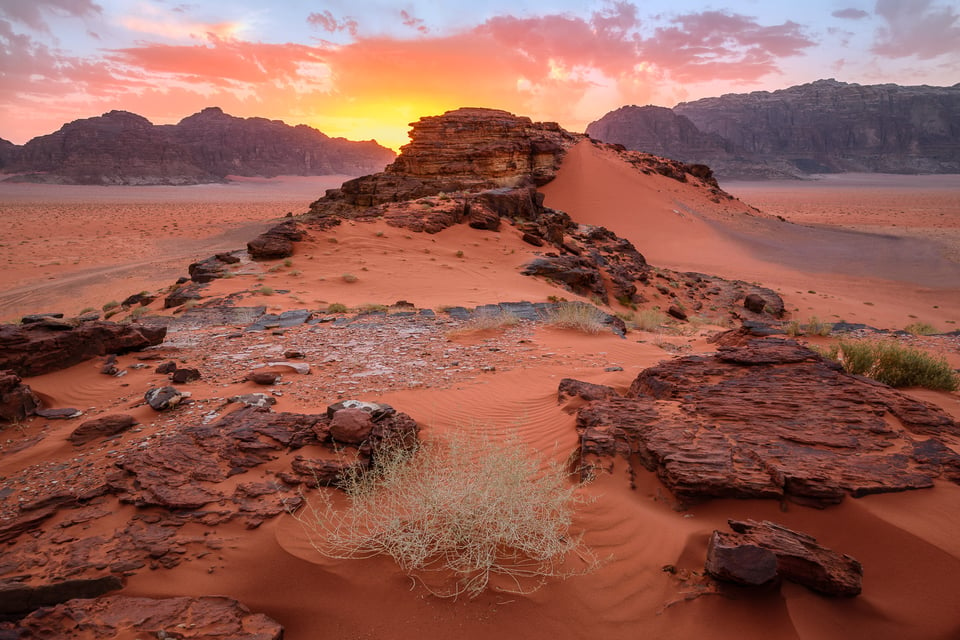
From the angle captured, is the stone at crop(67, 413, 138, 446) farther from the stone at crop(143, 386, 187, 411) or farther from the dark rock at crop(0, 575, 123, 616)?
the dark rock at crop(0, 575, 123, 616)

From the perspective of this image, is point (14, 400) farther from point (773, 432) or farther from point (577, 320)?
point (577, 320)

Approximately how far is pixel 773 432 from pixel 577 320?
4.94 m

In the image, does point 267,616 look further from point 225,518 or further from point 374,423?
point 374,423

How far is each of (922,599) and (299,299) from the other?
10442mm

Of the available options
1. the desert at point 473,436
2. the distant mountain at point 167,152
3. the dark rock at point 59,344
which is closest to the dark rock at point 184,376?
the desert at point 473,436

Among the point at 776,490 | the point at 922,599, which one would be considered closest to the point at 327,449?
the point at 776,490

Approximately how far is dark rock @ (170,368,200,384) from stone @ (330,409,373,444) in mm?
2373

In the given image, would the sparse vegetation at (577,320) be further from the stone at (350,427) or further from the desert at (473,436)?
the stone at (350,427)

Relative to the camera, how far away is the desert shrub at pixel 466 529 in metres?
2.71

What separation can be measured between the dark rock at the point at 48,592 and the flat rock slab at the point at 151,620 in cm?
6

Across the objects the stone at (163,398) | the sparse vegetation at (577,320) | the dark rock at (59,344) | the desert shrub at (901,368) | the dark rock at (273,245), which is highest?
the dark rock at (273,245)

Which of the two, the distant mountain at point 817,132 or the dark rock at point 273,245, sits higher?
the distant mountain at point 817,132

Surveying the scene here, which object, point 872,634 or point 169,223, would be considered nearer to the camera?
point 872,634

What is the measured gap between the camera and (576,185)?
3166 centimetres
